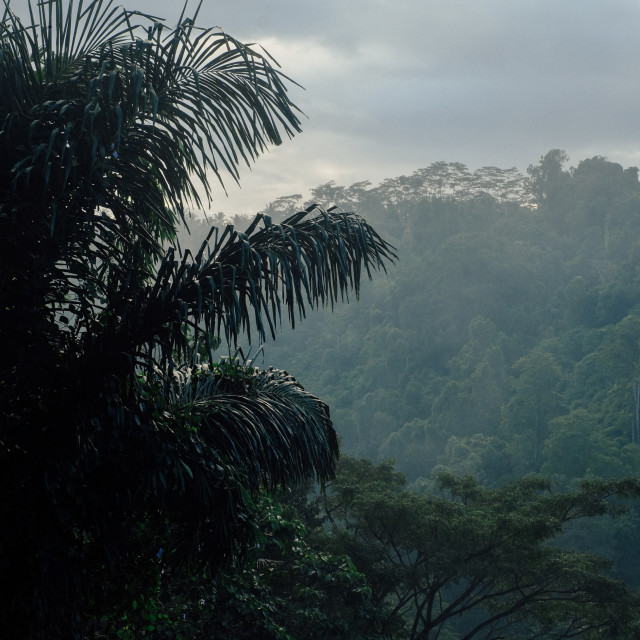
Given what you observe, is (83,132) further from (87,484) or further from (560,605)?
(560,605)

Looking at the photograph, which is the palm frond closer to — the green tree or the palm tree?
the palm tree

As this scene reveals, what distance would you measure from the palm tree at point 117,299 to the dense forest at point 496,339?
18.1m

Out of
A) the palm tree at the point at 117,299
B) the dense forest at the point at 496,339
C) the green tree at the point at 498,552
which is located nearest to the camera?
the palm tree at the point at 117,299

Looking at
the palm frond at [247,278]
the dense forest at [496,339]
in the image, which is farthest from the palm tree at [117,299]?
the dense forest at [496,339]

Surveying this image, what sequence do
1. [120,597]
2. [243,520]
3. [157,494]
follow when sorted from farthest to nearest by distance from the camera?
[120,597], [243,520], [157,494]

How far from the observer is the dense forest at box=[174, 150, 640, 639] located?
28.7 m

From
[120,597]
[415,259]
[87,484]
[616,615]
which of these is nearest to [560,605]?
[616,615]

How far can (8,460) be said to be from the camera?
8.57 feet

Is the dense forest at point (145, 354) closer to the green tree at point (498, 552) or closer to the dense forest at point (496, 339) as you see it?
the green tree at point (498, 552)

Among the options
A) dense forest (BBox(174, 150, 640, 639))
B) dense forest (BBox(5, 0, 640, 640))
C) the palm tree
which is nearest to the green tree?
dense forest (BBox(5, 0, 640, 640))

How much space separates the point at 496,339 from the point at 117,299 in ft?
123

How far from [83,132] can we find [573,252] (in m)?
46.1

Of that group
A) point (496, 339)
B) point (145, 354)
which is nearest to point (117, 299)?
point (145, 354)

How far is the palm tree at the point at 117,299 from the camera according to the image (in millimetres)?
2605
